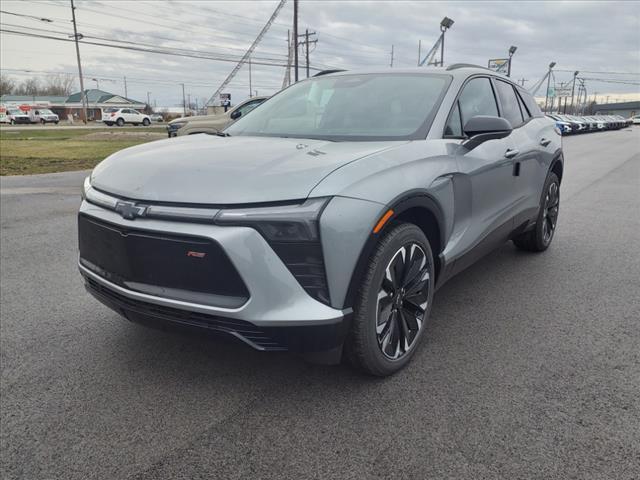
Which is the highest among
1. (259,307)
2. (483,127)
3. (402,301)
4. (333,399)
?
(483,127)

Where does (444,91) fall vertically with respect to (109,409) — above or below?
above

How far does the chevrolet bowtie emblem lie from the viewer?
2387 millimetres

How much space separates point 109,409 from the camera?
257 cm

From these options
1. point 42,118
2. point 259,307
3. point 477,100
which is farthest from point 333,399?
point 42,118

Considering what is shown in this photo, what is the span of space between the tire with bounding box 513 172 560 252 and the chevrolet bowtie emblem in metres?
3.83

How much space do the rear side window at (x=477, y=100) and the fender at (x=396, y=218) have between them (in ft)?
3.07

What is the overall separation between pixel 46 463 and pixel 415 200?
2.07 meters

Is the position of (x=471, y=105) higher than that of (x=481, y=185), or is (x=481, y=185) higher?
(x=471, y=105)

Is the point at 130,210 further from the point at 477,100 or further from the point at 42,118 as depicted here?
the point at 42,118

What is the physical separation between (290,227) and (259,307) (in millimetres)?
367

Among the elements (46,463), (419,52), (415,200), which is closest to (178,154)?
(415,200)

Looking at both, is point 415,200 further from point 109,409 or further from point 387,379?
point 109,409

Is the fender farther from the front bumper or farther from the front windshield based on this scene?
the front windshield

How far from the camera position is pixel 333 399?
8.70 feet
